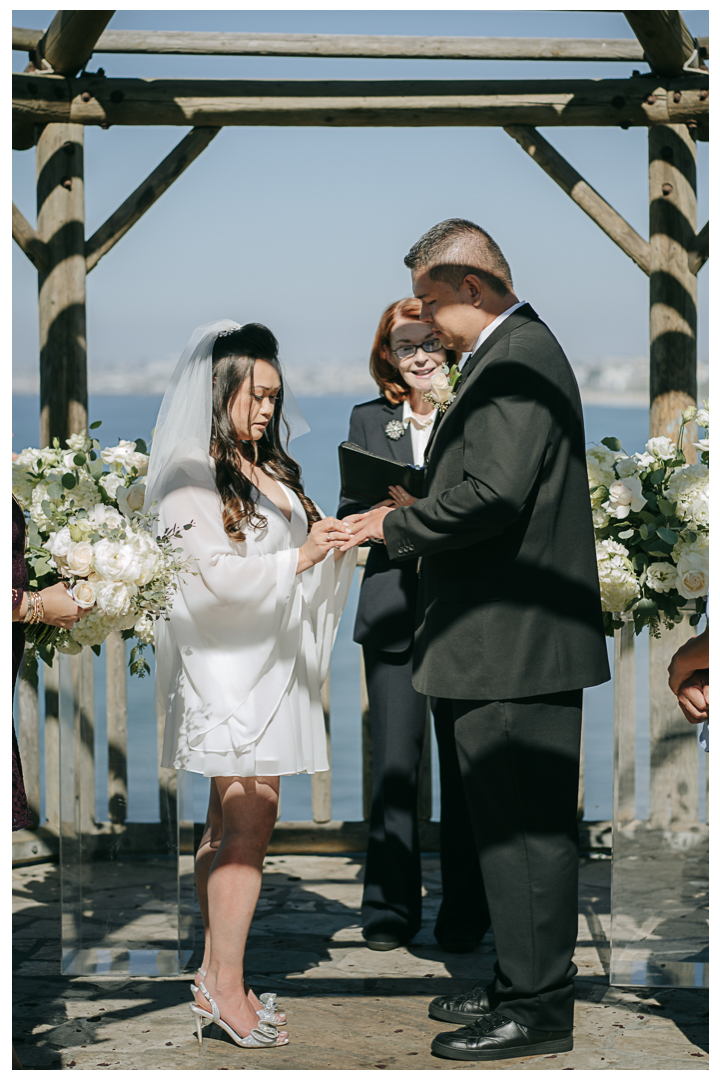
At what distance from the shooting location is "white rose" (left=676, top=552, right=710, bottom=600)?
3.25m

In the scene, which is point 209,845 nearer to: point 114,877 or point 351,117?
point 114,877

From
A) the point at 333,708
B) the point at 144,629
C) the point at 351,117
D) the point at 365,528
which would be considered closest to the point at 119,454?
the point at 144,629

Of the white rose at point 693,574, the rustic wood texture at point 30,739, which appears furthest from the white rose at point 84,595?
the rustic wood texture at point 30,739

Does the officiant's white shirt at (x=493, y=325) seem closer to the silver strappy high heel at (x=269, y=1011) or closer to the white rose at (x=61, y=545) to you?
the white rose at (x=61, y=545)

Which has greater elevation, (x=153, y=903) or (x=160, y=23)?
(x=160, y=23)

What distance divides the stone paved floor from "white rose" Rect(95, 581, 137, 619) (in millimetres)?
1208

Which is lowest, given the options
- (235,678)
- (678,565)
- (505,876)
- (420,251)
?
(505,876)

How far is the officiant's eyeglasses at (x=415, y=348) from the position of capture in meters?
3.97

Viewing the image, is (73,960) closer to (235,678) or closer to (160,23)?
(235,678)

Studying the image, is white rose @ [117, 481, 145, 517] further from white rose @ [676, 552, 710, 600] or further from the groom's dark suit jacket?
white rose @ [676, 552, 710, 600]

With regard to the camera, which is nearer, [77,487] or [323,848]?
[77,487]

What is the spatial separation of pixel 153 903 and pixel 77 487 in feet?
4.44

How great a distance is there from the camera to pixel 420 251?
306 centimetres

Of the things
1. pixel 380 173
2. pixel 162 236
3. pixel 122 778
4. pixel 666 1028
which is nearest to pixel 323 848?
pixel 122 778
